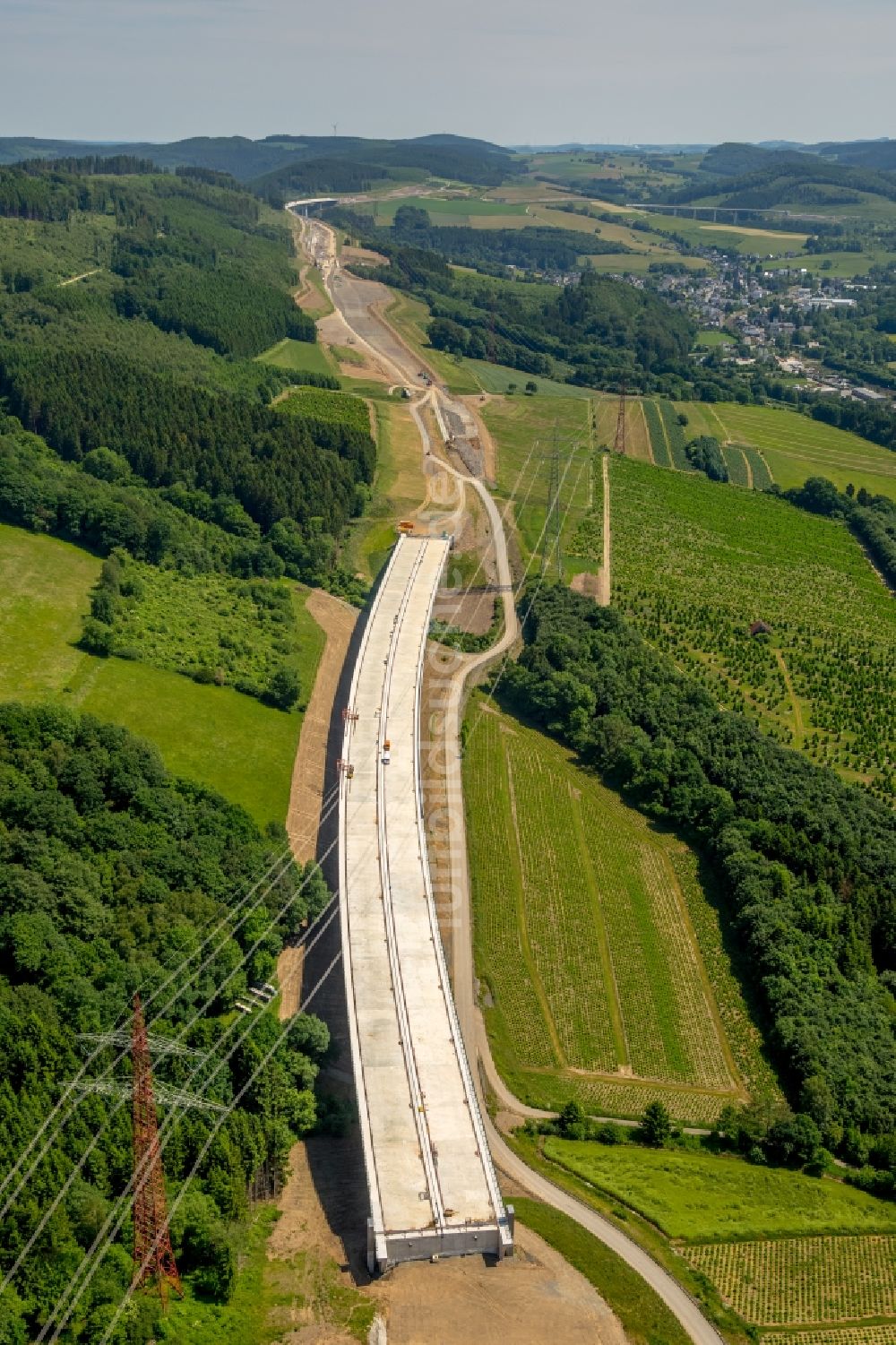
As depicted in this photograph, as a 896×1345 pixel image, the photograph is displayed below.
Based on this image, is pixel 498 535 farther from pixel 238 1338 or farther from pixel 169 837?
pixel 238 1338

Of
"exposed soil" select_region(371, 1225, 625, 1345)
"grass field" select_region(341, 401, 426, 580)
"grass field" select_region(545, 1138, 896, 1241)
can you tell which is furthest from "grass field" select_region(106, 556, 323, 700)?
"exposed soil" select_region(371, 1225, 625, 1345)

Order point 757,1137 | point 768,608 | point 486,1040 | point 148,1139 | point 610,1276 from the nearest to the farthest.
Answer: point 610,1276, point 148,1139, point 757,1137, point 486,1040, point 768,608

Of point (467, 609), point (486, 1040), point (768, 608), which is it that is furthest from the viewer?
point (768, 608)

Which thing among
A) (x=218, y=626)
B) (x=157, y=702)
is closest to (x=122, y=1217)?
(x=157, y=702)

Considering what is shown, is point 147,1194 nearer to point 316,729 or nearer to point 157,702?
point 157,702

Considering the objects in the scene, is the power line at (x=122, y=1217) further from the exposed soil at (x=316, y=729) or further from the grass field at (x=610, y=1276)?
the exposed soil at (x=316, y=729)

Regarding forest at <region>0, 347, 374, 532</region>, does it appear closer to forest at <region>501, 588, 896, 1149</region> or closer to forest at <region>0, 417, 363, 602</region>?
forest at <region>0, 417, 363, 602</region>

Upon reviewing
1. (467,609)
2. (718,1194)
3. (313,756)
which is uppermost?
(467,609)

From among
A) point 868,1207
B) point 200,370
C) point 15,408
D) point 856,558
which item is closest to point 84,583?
point 15,408
